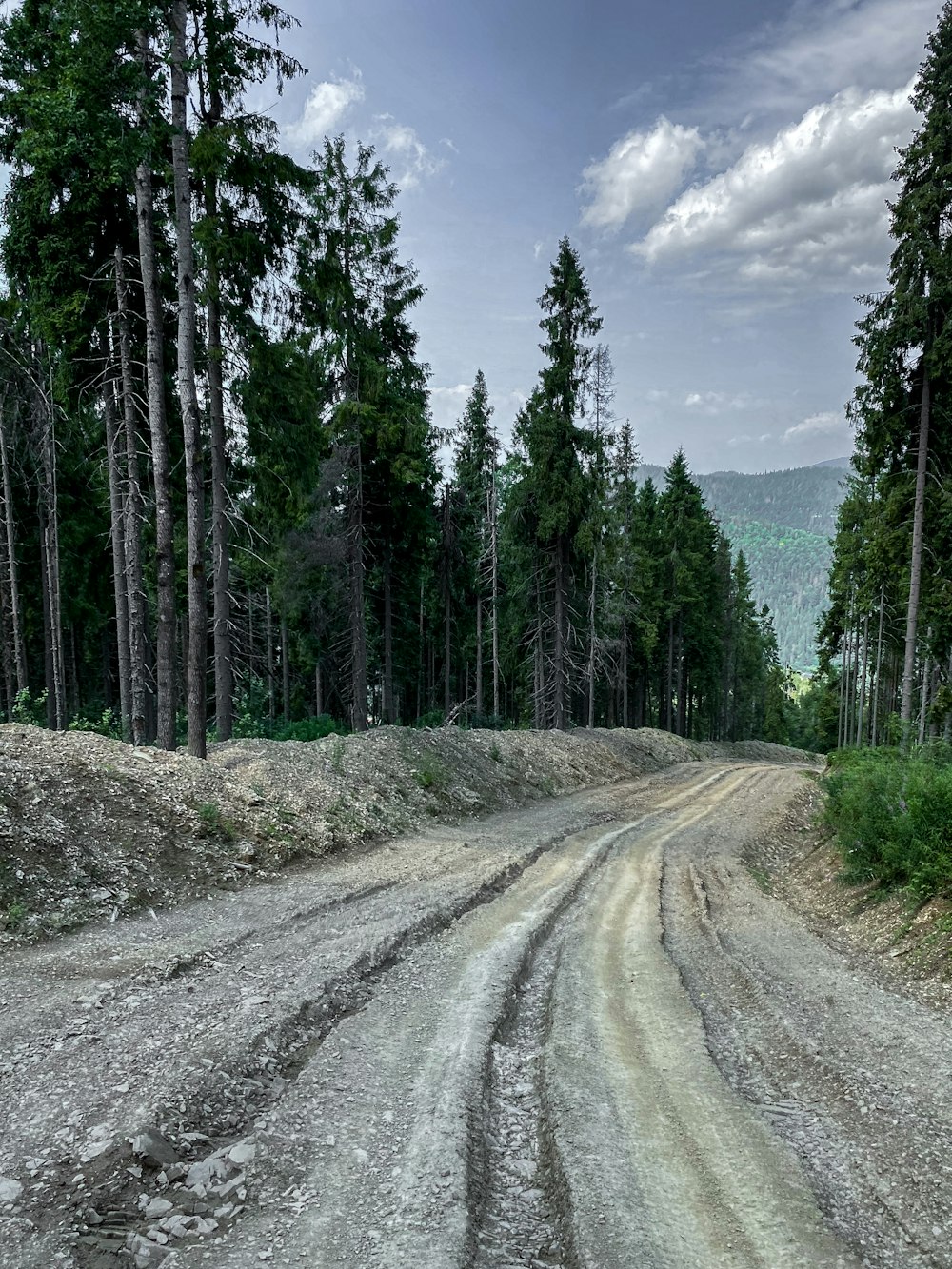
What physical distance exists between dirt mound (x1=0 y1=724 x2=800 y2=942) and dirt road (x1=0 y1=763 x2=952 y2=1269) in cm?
74

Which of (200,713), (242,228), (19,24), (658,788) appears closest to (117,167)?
(242,228)

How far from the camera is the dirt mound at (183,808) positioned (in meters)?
6.84

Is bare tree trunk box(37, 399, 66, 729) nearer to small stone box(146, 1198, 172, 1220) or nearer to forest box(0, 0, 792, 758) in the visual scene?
forest box(0, 0, 792, 758)

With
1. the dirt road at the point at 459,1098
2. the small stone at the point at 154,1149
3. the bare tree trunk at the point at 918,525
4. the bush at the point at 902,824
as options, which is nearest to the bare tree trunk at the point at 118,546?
the dirt road at the point at 459,1098

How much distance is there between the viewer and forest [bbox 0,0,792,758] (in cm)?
1175

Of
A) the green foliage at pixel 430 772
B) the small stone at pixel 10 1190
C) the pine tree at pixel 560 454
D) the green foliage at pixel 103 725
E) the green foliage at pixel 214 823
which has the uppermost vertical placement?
the pine tree at pixel 560 454

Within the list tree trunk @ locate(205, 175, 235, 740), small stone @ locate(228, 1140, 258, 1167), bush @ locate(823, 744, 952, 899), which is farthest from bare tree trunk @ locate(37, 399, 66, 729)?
bush @ locate(823, 744, 952, 899)

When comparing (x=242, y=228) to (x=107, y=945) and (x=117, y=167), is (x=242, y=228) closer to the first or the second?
(x=117, y=167)

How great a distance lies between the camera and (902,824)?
8008mm

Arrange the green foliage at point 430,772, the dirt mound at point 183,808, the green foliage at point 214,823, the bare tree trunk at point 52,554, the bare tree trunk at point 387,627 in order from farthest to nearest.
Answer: the bare tree trunk at point 387,627 → the bare tree trunk at point 52,554 → the green foliage at point 430,772 → the green foliage at point 214,823 → the dirt mound at point 183,808

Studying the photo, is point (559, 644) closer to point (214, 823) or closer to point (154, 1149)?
point (214, 823)

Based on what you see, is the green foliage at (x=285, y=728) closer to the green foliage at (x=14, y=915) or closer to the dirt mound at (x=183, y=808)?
the dirt mound at (x=183, y=808)

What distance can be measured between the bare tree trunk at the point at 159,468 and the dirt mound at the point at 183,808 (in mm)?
1472

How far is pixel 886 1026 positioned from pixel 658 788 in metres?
16.8
